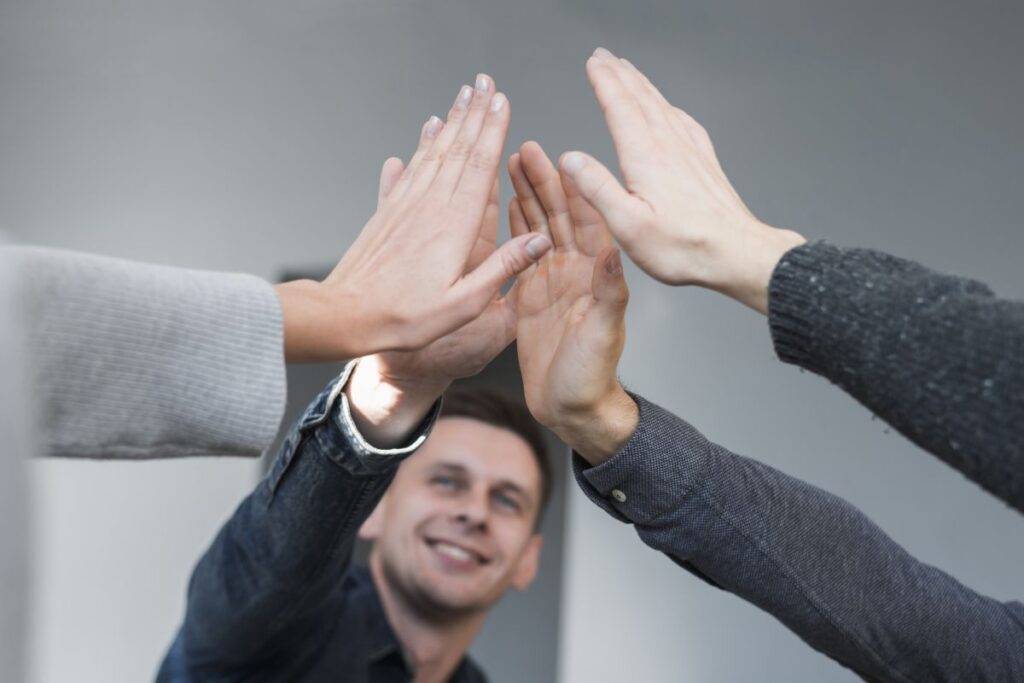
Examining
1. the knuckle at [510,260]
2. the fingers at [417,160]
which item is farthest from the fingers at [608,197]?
the fingers at [417,160]

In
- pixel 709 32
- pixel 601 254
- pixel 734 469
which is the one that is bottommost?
pixel 734 469

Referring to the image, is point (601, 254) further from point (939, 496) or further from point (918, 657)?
point (939, 496)

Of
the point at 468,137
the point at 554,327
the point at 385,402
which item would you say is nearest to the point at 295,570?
the point at 385,402

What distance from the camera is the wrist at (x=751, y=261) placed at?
0.95 metres

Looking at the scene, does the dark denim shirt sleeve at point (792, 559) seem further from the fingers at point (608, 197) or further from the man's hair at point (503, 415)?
the man's hair at point (503, 415)

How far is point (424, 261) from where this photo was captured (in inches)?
45.0

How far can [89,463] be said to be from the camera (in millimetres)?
2984

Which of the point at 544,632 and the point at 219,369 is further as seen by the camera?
the point at 544,632

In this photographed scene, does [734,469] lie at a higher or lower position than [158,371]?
higher

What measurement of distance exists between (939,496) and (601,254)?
4.56ft

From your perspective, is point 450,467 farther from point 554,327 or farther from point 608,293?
point 608,293

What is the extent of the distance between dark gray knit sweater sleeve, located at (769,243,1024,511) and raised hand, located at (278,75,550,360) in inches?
13.4

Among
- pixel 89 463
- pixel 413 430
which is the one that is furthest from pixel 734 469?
pixel 89 463

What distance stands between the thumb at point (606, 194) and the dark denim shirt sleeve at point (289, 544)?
1.23ft
